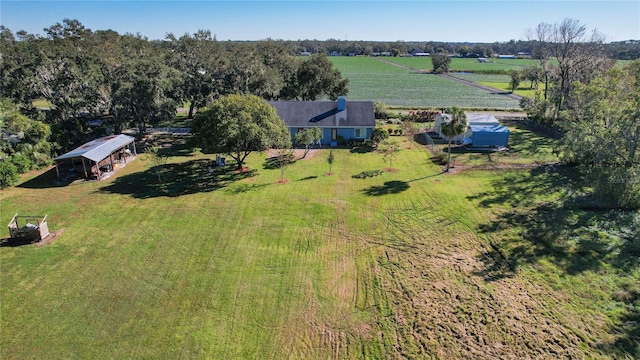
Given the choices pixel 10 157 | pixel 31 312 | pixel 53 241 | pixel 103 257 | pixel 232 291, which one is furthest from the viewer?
pixel 10 157

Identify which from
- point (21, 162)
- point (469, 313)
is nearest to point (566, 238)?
point (469, 313)

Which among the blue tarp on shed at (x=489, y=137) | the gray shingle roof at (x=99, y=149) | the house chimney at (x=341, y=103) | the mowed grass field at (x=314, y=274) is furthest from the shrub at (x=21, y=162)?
the blue tarp on shed at (x=489, y=137)

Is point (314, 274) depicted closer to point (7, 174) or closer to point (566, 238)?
point (566, 238)

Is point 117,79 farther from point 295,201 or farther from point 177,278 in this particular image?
point 177,278

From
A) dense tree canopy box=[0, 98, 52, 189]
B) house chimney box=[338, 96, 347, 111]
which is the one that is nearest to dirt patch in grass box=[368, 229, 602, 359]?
house chimney box=[338, 96, 347, 111]

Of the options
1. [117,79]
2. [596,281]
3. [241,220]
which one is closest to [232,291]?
[241,220]

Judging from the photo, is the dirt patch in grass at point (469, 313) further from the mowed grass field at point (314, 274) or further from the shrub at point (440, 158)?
the shrub at point (440, 158)

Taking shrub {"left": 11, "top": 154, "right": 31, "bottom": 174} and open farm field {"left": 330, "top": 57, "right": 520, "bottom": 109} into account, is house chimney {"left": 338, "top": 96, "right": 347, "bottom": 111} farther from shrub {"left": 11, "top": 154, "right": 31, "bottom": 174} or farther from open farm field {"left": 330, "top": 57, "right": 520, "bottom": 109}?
shrub {"left": 11, "top": 154, "right": 31, "bottom": 174}
